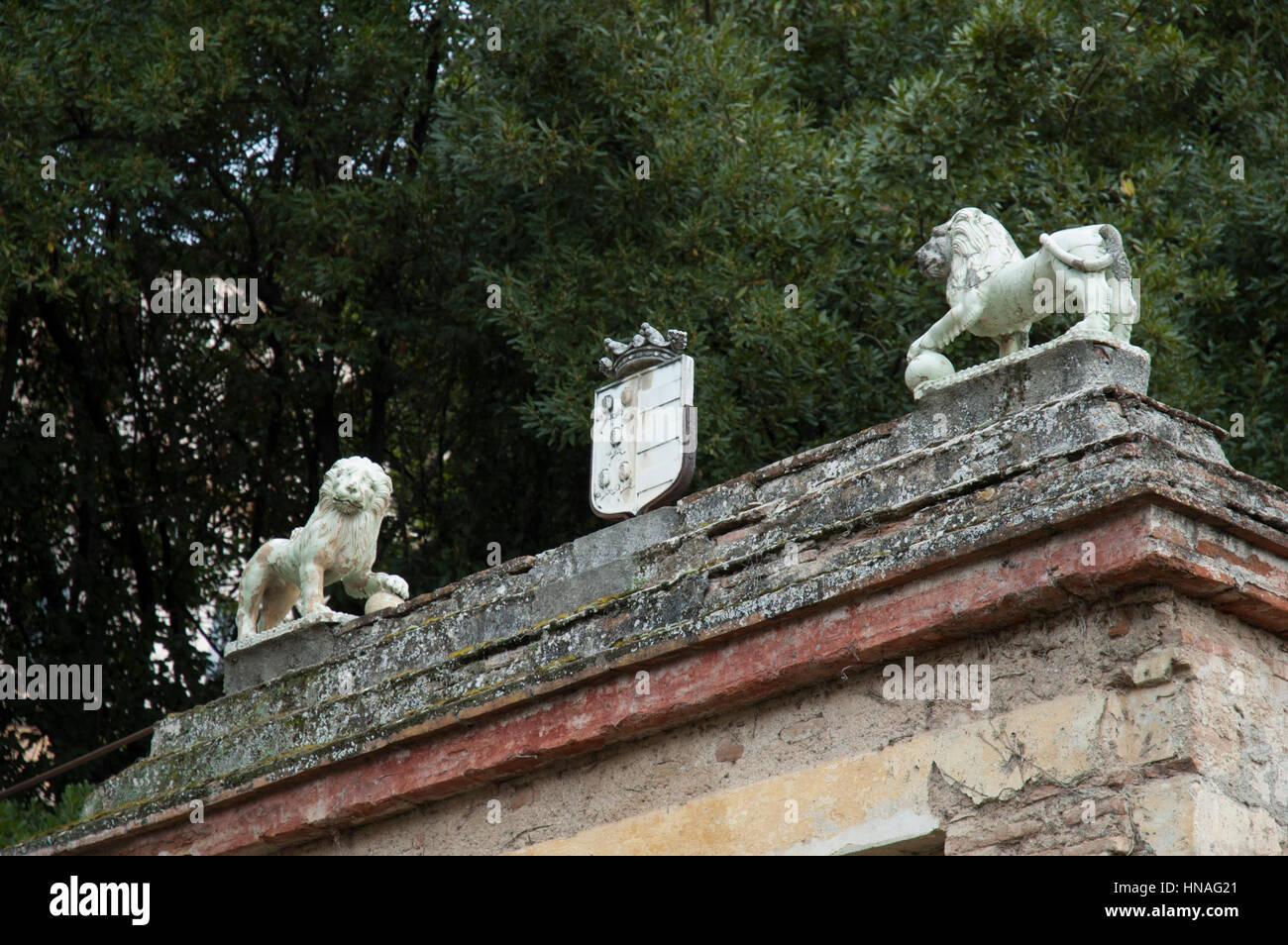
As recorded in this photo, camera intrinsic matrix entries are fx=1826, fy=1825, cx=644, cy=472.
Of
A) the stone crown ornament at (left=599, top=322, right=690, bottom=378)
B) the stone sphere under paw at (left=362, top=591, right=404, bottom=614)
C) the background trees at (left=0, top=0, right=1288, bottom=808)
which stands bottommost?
the stone sphere under paw at (left=362, top=591, right=404, bottom=614)

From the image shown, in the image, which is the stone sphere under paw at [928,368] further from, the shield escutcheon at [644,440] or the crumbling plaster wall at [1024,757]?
the crumbling plaster wall at [1024,757]

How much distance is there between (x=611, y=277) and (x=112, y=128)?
174 inches

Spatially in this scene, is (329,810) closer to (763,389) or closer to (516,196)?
(763,389)

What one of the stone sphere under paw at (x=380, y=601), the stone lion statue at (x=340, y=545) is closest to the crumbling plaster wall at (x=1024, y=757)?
the stone sphere under paw at (x=380, y=601)

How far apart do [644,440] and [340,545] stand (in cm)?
184

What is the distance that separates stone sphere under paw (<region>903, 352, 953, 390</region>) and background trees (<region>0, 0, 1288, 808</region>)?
15.8 ft

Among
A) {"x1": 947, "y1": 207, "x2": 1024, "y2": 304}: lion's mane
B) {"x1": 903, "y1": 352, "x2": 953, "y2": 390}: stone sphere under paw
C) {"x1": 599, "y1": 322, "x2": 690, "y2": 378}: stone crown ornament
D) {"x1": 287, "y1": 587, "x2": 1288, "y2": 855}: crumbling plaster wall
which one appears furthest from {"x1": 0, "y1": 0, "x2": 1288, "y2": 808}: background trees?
{"x1": 287, "y1": 587, "x2": 1288, "y2": 855}: crumbling plaster wall

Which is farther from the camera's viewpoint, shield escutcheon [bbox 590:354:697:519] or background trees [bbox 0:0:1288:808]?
background trees [bbox 0:0:1288:808]

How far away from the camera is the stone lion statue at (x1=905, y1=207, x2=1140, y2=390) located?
6809 mm

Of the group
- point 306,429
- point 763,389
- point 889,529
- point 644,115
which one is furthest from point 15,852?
point 306,429

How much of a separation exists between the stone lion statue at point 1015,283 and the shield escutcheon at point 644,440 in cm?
104

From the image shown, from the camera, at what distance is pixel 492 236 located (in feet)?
46.1

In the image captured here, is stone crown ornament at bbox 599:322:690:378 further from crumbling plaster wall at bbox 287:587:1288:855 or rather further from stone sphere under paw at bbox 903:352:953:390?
crumbling plaster wall at bbox 287:587:1288:855

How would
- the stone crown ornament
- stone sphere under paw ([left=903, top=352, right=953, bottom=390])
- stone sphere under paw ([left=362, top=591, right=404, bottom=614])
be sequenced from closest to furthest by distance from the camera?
stone sphere under paw ([left=903, top=352, right=953, bottom=390]) < the stone crown ornament < stone sphere under paw ([left=362, top=591, right=404, bottom=614])
